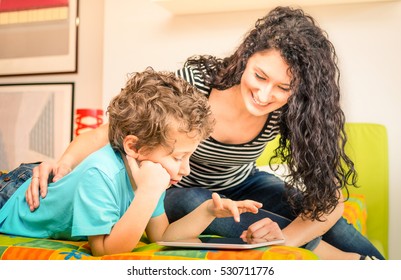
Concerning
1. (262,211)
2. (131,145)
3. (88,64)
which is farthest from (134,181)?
(88,64)

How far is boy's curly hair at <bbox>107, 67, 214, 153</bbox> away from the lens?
72 cm

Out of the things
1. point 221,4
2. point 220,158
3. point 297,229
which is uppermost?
point 221,4

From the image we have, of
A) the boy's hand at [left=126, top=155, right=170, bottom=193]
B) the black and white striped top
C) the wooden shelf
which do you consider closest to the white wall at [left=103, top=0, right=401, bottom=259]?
the wooden shelf

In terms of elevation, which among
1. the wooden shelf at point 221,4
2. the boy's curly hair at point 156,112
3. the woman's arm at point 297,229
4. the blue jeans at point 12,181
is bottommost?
the woman's arm at point 297,229

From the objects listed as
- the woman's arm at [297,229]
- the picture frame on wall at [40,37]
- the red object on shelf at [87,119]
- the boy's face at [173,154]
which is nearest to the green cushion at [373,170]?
the woman's arm at [297,229]

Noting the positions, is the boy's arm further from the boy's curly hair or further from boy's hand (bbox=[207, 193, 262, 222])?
the boy's curly hair

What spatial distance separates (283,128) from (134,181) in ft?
0.99

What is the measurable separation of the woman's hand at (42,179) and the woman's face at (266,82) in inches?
12.7

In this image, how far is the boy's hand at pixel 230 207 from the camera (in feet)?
2.44

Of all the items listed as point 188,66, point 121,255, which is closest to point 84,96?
point 188,66

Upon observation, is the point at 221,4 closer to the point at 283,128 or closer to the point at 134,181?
the point at 283,128

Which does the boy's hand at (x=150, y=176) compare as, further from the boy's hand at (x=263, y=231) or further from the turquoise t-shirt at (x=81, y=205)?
the boy's hand at (x=263, y=231)

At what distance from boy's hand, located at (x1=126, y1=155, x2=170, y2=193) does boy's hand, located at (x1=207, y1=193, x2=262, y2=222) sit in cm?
11

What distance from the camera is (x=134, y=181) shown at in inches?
28.8
